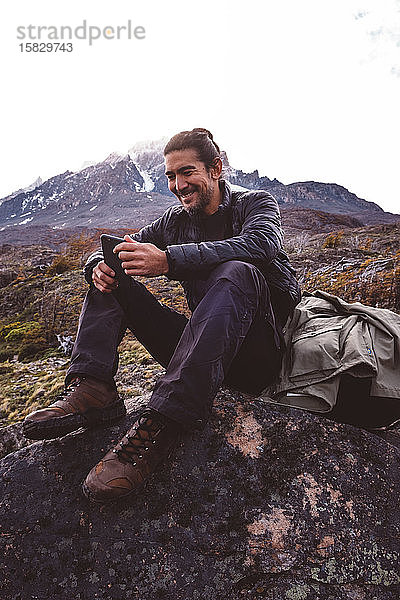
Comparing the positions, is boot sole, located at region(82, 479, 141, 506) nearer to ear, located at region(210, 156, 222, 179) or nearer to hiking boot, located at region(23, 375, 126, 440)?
hiking boot, located at region(23, 375, 126, 440)

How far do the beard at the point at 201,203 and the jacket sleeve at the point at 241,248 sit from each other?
1.28 feet

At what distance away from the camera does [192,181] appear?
112 inches

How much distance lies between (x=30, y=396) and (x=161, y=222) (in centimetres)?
339

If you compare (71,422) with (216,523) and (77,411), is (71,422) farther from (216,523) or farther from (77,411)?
(216,523)

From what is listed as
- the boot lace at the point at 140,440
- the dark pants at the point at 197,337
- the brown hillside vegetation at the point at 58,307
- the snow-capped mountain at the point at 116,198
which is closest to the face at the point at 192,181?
the dark pants at the point at 197,337

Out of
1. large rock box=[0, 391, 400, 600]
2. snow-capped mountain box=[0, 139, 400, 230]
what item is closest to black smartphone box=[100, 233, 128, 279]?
large rock box=[0, 391, 400, 600]

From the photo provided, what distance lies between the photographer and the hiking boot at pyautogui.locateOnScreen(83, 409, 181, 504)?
5.45ft

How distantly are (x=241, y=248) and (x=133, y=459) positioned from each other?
4.56 ft

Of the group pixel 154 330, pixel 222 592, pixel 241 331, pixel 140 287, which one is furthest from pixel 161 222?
pixel 222 592

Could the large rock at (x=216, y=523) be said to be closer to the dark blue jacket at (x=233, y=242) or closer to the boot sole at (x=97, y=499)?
the boot sole at (x=97, y=499)

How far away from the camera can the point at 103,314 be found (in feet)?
A: 7.61

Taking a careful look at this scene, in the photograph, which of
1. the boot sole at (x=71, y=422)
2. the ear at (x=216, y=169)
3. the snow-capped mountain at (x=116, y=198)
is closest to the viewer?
the boot sole at (x=71, y=422)

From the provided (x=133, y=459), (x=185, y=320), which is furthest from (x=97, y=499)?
(x=185, y=320)

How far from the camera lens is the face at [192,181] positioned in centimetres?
281
